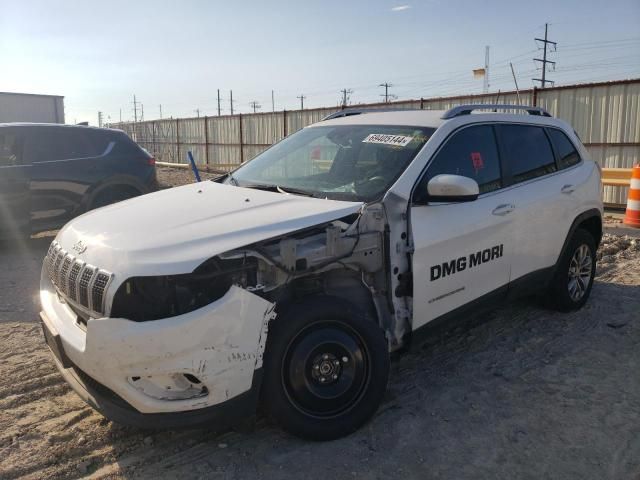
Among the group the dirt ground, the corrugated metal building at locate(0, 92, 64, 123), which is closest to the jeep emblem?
the dirt ground

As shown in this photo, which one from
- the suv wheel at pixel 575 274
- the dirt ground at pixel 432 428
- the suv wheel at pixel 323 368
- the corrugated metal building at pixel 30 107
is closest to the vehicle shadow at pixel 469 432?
the dirt ground at pixel 432 428

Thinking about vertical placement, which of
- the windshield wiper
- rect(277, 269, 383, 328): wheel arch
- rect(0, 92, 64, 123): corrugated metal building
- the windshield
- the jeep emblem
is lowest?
rect(277, 269, 383, 328): wheel arch

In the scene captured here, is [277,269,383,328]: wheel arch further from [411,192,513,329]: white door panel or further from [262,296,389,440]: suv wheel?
[411,192,513,329]: white door panel

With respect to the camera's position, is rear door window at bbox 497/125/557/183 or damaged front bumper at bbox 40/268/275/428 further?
rear door window at bbox 497/125/557/183

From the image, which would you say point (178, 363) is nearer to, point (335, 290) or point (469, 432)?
point (335, 290)

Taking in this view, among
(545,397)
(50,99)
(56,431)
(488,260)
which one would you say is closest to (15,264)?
(56,431)

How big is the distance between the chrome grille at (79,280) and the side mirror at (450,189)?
1.94 meters

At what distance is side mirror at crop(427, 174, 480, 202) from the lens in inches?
132

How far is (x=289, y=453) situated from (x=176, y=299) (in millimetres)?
1079

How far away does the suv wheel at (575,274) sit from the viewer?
195 inches

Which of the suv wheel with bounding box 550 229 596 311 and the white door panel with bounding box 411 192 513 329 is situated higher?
the white door panel with bounding box 411 192 513 329

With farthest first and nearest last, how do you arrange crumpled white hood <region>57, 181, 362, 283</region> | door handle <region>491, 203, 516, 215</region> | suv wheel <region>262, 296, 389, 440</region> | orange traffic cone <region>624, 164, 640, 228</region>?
orange traffic cone <region>624, 164, 640, 228</region>
door handle <region>491, 203, 516, 215</region>
suv wheel <region>262, 296, 389, 440</region>
crumpled white hood <region>57, 181, 362, 283</region>

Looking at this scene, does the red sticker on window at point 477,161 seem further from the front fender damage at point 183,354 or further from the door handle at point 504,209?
the front fender damage at point 183,354

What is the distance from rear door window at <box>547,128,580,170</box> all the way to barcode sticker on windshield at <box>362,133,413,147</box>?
183 cm
